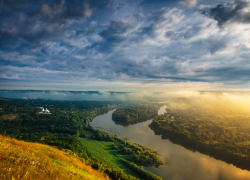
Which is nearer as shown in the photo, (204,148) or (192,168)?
(192,168)

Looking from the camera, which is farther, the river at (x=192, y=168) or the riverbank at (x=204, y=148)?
the riverbank at (x=204, y=148)

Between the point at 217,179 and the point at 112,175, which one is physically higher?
the point at 112,175

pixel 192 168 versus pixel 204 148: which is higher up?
pixel 204 148

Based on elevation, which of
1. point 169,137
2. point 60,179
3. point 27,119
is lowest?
point 169,137

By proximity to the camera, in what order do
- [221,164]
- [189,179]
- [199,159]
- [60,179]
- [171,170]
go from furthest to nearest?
[199,159] → [221,164] → [171,170] → [189,179] → [60,179]

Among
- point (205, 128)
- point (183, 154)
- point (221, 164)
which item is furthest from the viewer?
point (205, 128)

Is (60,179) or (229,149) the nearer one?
(60,179)

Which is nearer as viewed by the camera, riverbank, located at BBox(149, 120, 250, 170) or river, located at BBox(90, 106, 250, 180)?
river, located at BBox(90, 106, 250, 180)

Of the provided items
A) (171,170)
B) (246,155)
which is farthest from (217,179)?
(246,155)

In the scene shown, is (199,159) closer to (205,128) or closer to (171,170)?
(171,170)

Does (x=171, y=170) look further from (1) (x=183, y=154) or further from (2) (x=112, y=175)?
(2) (x=112, y=175)
